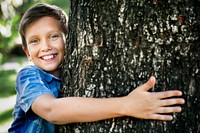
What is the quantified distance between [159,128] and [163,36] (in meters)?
0.39

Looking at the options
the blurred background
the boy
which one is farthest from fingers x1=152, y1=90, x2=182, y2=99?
the blurred background

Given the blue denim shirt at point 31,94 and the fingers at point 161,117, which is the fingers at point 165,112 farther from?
the blue denim shirt at point 31,94

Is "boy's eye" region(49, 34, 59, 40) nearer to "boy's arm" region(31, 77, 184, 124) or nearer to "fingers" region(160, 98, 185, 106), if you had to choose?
"boy's arm" region(31, 77, 184, 124)

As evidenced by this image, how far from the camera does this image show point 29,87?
2.27m

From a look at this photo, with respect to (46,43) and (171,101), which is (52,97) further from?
(171,101)

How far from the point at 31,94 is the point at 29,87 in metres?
0.05

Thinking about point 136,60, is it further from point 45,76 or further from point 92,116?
point 45,76

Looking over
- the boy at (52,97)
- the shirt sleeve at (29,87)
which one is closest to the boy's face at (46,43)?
the boy at (52,97)

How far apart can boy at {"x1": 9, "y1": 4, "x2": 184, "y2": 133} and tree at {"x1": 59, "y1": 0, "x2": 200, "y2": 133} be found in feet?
0.20

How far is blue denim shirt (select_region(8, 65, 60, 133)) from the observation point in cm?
225

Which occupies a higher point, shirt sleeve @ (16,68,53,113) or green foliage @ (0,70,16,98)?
shirt sleeve @ (16,68,53,113)

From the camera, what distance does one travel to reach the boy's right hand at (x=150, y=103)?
1.93 metres

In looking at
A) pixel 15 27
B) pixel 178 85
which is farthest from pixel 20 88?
pixel 15 27

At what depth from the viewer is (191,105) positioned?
6.61 feet
